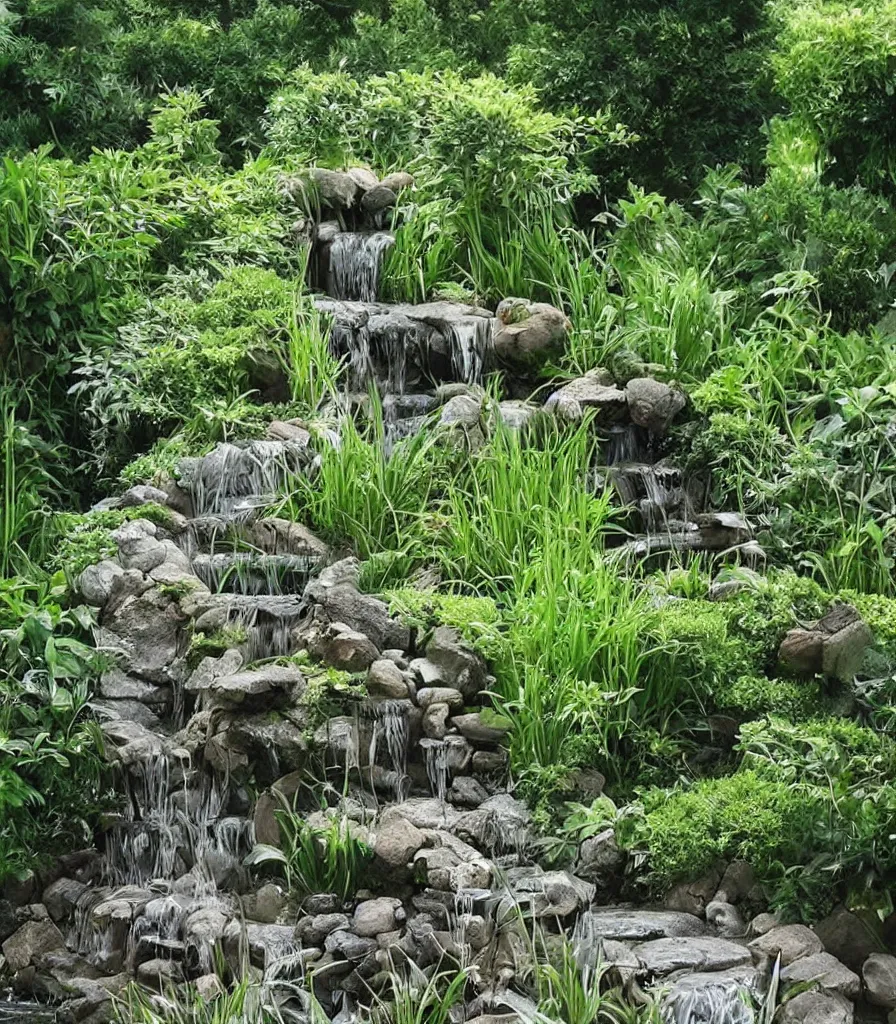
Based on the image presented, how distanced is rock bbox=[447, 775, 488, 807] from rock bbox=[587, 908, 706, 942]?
30.2 inches

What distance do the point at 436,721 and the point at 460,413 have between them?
2530 millimetres

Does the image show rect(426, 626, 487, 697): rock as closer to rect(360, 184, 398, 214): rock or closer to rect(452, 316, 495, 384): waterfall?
rect(452, 316, 495, 384): waterfall

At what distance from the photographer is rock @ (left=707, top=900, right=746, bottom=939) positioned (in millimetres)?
5727

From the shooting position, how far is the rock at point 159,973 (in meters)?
5.62

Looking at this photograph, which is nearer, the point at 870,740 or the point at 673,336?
the point at 870,740

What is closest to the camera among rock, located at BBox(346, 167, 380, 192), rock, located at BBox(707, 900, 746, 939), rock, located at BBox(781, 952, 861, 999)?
rock, located at BBox(781, 952, 861, 999)

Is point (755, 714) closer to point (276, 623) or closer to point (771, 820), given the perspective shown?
point (771, 820)

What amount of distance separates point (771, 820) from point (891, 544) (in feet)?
7.63

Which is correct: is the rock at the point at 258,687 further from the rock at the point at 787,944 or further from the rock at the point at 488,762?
the rock at the point at 787,944

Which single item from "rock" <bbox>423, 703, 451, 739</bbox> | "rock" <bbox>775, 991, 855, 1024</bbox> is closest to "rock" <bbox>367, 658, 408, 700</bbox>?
"rock" <bbox>423, 703, 451, 739</bbox>

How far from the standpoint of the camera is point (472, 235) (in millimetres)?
10430

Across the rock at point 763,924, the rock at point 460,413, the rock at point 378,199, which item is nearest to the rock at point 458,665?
the rock at point 763,924

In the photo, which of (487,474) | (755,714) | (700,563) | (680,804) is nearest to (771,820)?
(680,804)

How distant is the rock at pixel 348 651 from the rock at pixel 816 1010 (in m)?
2.43
